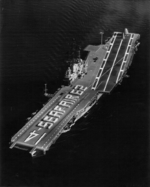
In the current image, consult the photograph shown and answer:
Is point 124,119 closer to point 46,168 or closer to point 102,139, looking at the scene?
point 102,139

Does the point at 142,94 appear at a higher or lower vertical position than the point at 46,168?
higher

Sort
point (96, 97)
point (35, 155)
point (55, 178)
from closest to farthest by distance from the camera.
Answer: point (55, 178) → point (35, 155) → point (96, 97)

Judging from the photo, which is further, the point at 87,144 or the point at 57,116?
the point at 57,116

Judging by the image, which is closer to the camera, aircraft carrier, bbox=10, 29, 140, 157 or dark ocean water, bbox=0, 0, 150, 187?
dark ocean water, bbox=0, 0, 150, 187

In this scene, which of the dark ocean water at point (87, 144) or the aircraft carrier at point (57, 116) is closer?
the dark ocean water at point (87, 144)

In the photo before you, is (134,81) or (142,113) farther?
(134,81)

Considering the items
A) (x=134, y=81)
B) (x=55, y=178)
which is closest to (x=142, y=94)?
(x=134, y=81)

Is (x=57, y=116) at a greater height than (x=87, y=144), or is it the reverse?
(x=57, y=116)

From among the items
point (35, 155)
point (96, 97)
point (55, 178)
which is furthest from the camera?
point (96, 97)

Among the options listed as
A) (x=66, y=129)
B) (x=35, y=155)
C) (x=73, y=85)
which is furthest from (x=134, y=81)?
(x=35, y=155)

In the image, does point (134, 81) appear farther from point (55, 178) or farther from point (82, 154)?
point (55, 178)
